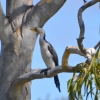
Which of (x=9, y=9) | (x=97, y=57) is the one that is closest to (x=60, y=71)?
(x=97, y=57)

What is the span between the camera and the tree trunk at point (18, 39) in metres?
5.80

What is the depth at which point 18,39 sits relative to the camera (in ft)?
19.6

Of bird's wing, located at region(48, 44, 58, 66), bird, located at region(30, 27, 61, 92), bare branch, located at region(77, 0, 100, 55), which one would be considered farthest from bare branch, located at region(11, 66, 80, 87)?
bird's wing, located at region(48, 44, 58, 66)

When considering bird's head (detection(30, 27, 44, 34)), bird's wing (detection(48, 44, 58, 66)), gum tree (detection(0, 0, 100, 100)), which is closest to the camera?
gum tree (detection(0, 0, 100, 100))

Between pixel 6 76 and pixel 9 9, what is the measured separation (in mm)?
869

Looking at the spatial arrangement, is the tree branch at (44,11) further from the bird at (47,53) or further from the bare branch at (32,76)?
the bare branch at (32,76)

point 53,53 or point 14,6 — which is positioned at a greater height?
point 14,6

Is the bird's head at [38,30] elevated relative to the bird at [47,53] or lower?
elevated

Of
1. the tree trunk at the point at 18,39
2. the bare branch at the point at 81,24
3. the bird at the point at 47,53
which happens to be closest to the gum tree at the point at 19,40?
the tree trunk at the point at 18,39

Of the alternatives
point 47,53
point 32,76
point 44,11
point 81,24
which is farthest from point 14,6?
point 81,24

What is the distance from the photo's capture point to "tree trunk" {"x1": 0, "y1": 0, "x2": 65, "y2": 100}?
5801mm

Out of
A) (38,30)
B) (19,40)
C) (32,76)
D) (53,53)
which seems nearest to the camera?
(32,76)

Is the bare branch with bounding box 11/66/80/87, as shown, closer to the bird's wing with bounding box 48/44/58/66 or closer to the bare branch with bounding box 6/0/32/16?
the bird's wing with bounding box 48/44/58/66

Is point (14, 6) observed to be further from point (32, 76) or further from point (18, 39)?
point (32, 76)
